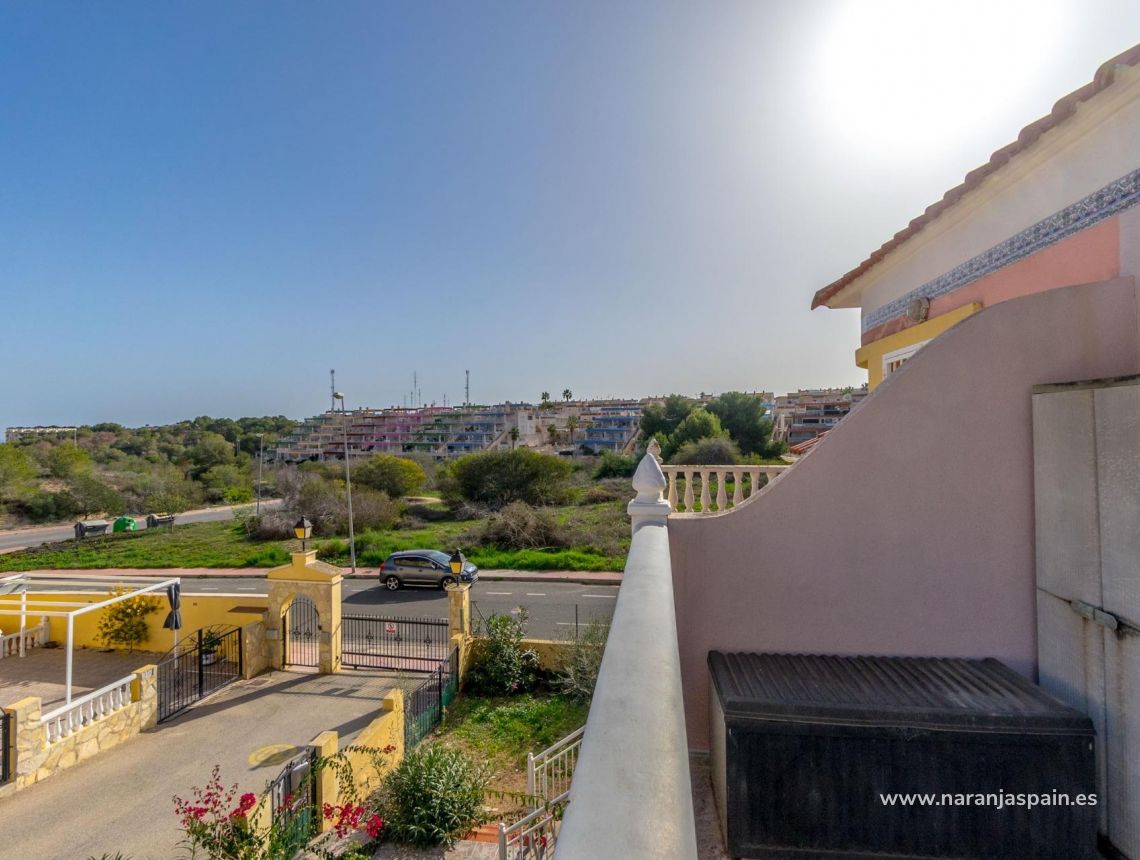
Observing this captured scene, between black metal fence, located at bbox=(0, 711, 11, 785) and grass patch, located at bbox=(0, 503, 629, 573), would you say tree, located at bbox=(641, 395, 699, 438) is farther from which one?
black metal fence, located at bbox=(0, 711, 11, 785)

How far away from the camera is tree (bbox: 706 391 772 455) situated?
3238 cm

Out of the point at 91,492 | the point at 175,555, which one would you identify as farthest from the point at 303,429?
the point at 175,555

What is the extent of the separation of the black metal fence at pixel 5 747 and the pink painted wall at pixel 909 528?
7252mm

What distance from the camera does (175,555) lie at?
67.2 ft

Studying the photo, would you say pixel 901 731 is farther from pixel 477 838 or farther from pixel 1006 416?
pixel 477 838

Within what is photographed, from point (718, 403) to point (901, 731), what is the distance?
32042mm

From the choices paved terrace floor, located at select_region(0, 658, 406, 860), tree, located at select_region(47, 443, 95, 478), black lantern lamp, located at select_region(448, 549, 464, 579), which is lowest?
paved terrace floor, located at select_region(0, 658, 406, 860)

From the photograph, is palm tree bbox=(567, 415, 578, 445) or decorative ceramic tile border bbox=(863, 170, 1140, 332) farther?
palm tree bbox=(567, 415, 578, 445)

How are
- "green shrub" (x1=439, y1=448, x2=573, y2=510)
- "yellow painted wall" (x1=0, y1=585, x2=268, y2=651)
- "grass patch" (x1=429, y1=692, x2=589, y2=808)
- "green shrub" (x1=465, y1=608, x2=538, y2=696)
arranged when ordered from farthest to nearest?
"green shrub" (x1=439, y1=448, x2=573, y2=510)
"yellow painted wall" (x1=0, y1=585, x2=268, y2=651)
"green shrub" (x1=465, y1=608, x2=538, y2=696)
"grass patch" (x1=429, y1=692, x2=589, y2=808)

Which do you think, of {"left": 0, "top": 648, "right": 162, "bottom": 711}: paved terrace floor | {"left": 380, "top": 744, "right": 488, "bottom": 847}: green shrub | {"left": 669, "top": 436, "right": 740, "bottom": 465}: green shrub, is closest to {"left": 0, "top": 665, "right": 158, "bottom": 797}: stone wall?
{"left": 0, "top": 648, "right": 162, "bottom": 711}: paved terrace floor

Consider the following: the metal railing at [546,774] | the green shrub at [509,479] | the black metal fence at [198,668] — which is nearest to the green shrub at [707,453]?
the green shrub at [509,479]

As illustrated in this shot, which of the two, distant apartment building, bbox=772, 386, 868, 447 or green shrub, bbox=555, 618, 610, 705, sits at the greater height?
distant apartment building, bbox=772, 386, 868, 447

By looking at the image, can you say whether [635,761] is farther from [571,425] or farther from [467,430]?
[467,430]

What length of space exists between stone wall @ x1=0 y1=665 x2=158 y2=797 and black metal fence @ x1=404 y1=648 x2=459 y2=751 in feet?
11.4
